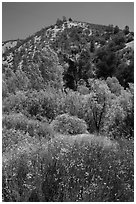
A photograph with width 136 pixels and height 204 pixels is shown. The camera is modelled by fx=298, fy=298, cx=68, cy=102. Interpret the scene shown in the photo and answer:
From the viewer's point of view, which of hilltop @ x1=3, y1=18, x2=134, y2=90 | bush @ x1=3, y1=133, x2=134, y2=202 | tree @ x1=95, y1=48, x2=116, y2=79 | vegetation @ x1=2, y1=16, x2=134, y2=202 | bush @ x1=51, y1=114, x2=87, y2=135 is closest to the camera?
bush @ x1=3, y1=133, x2=134, y2=202

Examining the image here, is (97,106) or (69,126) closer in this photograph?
(69,126)

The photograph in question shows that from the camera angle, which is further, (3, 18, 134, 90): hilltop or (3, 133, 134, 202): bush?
(3, 18, 134, 90): hilltop

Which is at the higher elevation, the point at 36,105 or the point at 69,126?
the point at 36,105

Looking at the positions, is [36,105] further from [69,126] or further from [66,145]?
[66,145]

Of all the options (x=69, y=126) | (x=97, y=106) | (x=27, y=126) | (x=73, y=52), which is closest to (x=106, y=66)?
(x=73, y=52)

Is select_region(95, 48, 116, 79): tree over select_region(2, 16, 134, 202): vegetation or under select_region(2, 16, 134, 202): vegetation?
over

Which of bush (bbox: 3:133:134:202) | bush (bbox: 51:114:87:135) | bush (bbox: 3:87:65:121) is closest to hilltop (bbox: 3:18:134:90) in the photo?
bush (bbox: 3:87:65:121)

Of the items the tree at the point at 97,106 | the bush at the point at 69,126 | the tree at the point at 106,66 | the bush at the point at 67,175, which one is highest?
the tree at the point at 106,66

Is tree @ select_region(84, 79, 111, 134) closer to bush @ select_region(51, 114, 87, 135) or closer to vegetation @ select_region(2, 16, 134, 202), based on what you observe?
vegetation @ select_region(2, 16, 134, 202)

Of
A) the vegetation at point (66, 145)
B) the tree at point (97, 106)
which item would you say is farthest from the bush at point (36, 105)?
the tree at point (97, 106)

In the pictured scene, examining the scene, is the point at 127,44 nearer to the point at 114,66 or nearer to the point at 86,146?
the point at 114,66

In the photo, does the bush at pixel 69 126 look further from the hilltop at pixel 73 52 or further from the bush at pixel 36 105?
the hilltop at pixel 73 52

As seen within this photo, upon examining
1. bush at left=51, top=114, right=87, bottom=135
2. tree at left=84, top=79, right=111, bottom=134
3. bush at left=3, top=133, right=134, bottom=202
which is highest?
tree at left=84, top=79, right=111, bottom=134

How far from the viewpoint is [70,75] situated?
29828 millimetres
